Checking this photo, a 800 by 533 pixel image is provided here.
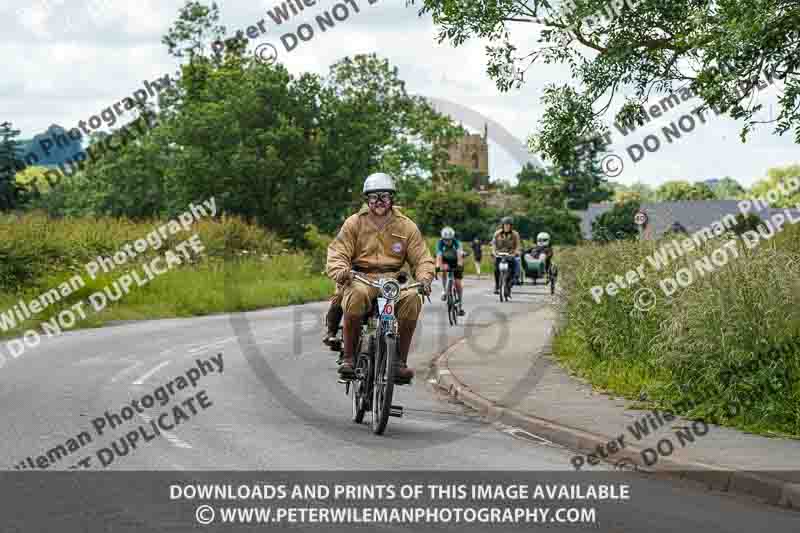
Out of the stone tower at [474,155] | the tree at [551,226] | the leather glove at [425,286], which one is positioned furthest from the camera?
the stone tower at [474,155]

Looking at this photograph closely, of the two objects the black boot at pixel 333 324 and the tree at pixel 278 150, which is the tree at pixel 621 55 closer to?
the black boot at pixel 333 324

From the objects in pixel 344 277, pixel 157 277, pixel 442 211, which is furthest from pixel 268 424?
pixel 442 211

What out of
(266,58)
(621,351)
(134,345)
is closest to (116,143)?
(266,58)

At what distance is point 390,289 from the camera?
416 inches

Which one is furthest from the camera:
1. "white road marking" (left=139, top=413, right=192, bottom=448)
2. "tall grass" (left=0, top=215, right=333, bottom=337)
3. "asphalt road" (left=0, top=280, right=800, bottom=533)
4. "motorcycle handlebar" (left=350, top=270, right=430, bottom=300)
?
"tall grass" (left=0, top=215, right=333, bottom=337)

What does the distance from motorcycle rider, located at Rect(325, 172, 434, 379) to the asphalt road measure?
0.92 m

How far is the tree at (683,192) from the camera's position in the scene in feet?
473

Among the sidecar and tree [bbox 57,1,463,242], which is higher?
tree [bbox 57,1,463,242]

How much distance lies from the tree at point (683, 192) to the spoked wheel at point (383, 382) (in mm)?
130908

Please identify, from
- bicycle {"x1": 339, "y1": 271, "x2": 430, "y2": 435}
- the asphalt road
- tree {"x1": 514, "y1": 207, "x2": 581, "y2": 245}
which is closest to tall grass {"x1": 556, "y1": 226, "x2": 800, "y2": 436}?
the asphalt road

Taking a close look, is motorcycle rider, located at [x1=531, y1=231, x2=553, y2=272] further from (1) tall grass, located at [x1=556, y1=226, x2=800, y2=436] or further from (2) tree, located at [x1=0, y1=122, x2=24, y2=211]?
(2) tree, located at [x1=0, y1=122, x2=24, y2=211]

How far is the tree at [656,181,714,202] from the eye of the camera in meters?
144

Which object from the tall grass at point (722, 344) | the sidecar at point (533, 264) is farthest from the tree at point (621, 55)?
the sidecar at point (533, 264)

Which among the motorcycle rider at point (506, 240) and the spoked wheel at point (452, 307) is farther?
the motorcycle rider at point (506, 240)
